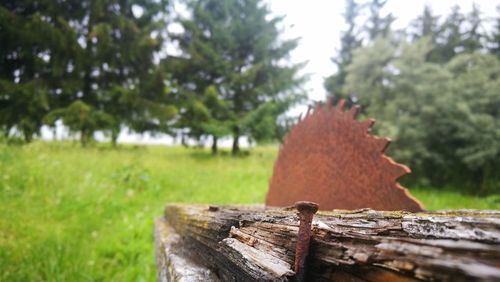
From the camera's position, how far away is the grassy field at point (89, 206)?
9.09 ft

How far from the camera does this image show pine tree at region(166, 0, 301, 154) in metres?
14.4

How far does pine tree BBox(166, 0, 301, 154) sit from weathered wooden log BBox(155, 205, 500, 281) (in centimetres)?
1299

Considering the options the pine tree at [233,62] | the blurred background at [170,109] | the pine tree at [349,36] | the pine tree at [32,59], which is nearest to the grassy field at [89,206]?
the blurred background at [170,109]

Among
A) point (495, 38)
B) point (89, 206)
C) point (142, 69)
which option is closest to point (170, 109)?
point (142, 69)

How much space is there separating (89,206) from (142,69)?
10.4 metres

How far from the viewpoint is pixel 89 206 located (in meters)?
4.60

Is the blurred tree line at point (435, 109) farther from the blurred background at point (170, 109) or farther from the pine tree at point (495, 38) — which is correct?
the pine tree at point (495, 38)

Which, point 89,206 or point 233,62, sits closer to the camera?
point 89,206

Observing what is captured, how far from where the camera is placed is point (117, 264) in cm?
312

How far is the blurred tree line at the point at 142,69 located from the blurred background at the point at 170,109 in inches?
2.5

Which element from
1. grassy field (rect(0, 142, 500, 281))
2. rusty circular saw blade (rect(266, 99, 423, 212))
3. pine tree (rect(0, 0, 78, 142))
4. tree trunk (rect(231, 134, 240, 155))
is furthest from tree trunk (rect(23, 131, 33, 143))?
rusty circular saw blade (rect(266, 99, 423, 212))

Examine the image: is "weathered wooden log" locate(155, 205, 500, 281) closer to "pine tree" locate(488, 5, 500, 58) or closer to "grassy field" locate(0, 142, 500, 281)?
"grassy field" locate(0, 142, 500, 281)

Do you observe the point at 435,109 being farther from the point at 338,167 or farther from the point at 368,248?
the point at 368,248

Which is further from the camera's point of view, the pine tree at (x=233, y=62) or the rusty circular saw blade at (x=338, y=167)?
the pine tree at (x=233, y=62)
